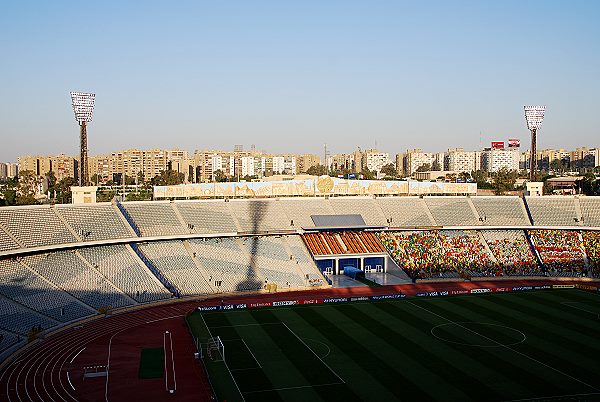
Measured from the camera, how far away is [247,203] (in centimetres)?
6291

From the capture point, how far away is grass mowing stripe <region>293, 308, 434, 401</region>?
2883cm

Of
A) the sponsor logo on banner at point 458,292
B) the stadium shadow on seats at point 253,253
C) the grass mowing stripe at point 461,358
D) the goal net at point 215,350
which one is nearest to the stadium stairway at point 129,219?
the stadium shadow on seats at point 253,253

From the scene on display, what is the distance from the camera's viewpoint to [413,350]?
116ft

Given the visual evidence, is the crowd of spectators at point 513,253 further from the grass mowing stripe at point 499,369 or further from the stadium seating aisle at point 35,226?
the stadium seating aisle at point 35,226

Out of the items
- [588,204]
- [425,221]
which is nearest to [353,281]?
[425,221]

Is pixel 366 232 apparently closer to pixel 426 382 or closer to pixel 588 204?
pixel 588 204

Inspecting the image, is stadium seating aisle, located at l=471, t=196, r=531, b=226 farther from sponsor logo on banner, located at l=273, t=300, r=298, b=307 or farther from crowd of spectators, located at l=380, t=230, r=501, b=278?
sponsor logo on banner, located at l=273, t=300, r=298, b=307

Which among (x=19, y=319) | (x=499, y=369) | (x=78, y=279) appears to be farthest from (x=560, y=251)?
(x=19, y=319)

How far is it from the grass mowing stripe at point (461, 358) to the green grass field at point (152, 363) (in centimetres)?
1465

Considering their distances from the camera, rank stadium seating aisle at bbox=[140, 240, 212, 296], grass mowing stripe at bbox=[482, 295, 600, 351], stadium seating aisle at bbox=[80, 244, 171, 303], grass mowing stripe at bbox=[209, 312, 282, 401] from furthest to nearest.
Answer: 1. stadium seating aisle at bbox=[140, 240, 212, 296]
2. stadium seating aisle at bbox=[80, 244, 171, 303]
3. grass mowing stripe at bbox=[482, 295, 600, 351]
4. grass mowing stripe at bbox=[209, 312, 282, 401]

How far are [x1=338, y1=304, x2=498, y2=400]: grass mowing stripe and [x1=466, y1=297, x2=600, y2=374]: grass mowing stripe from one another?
577cm

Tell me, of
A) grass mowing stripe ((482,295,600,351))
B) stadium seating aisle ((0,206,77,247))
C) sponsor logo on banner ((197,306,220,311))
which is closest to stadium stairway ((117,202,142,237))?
stadium seating aisle ((0,206,77,247))

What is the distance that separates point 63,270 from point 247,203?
2124 cm

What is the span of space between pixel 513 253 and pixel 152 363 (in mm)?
41094
